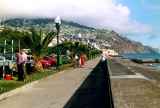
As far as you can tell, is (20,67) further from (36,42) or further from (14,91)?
(36,42)

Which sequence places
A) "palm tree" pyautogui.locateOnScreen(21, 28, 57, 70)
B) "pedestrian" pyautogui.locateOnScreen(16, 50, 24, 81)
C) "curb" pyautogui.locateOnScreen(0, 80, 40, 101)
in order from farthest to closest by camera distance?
"palm tree" pyautogui.locateOnScreen(21, 28, 57, 70) < "pedestrian" pyautogui.locateOnScreen(16, 50, 24, 81) < "curb" pyautogui.locateOnScreen(0, 80, 40, 101)

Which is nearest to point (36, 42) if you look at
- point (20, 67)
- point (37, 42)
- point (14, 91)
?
point (37, 42)

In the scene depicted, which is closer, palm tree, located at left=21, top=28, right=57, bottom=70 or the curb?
the curb

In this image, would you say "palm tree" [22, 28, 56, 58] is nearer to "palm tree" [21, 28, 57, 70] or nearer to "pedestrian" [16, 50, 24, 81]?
"palm tree" [21, 28, 57, 70]

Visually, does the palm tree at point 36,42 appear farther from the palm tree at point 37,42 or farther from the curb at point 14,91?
the curb at point 14,91

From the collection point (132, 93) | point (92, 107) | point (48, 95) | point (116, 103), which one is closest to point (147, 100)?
point (116, 103)

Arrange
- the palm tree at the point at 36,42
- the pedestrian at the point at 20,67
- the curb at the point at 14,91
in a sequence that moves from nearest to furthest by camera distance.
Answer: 1. the curb at the point at 14,91
2. the pedestrian at the point at 20,67
3. the palm tree at the point at 36,42

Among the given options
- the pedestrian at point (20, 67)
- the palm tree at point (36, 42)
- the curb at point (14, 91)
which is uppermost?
the palm tree at point (36, 42)

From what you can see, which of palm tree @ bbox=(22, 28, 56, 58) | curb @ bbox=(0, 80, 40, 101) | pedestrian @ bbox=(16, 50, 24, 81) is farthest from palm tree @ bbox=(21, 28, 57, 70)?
curb @ bbox=(0, 80, 40, 101)

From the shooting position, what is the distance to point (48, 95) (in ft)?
65.8

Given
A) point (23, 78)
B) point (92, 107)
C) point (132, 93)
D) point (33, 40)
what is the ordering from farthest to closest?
point (33, 40) → point (23, 78) → point (92, 107) → point (132, 93)

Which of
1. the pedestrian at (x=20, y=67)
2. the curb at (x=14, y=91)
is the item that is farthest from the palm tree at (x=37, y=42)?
the curb at (x=14, y=91)

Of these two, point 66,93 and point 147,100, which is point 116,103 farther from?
point 66,93

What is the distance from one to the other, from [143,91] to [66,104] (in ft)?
11.4
